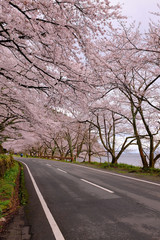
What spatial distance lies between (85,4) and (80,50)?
129 cm

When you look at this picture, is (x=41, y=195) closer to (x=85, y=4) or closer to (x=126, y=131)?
(x=85, y=4)

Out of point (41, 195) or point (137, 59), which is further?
point (137, 59)

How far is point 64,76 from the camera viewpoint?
270 inches

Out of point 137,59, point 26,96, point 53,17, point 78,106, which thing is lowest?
point 78,106

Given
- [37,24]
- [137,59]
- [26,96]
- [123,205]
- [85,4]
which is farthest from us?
[137,59]

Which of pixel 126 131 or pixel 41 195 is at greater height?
pixel 126 131

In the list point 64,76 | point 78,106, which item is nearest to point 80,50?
point 64,76

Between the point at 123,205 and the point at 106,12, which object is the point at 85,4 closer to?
the point at 106,12

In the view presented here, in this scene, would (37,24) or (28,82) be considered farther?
(28,82)

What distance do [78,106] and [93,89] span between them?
1298mm

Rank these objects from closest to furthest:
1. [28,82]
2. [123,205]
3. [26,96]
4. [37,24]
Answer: [37,24] → [123,205] → [28,82] → [26,96]

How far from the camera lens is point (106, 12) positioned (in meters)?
4.48

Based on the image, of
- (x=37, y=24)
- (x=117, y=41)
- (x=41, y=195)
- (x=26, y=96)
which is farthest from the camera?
(x=117, y=41)

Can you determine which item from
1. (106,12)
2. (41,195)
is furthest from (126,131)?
(106,12)
